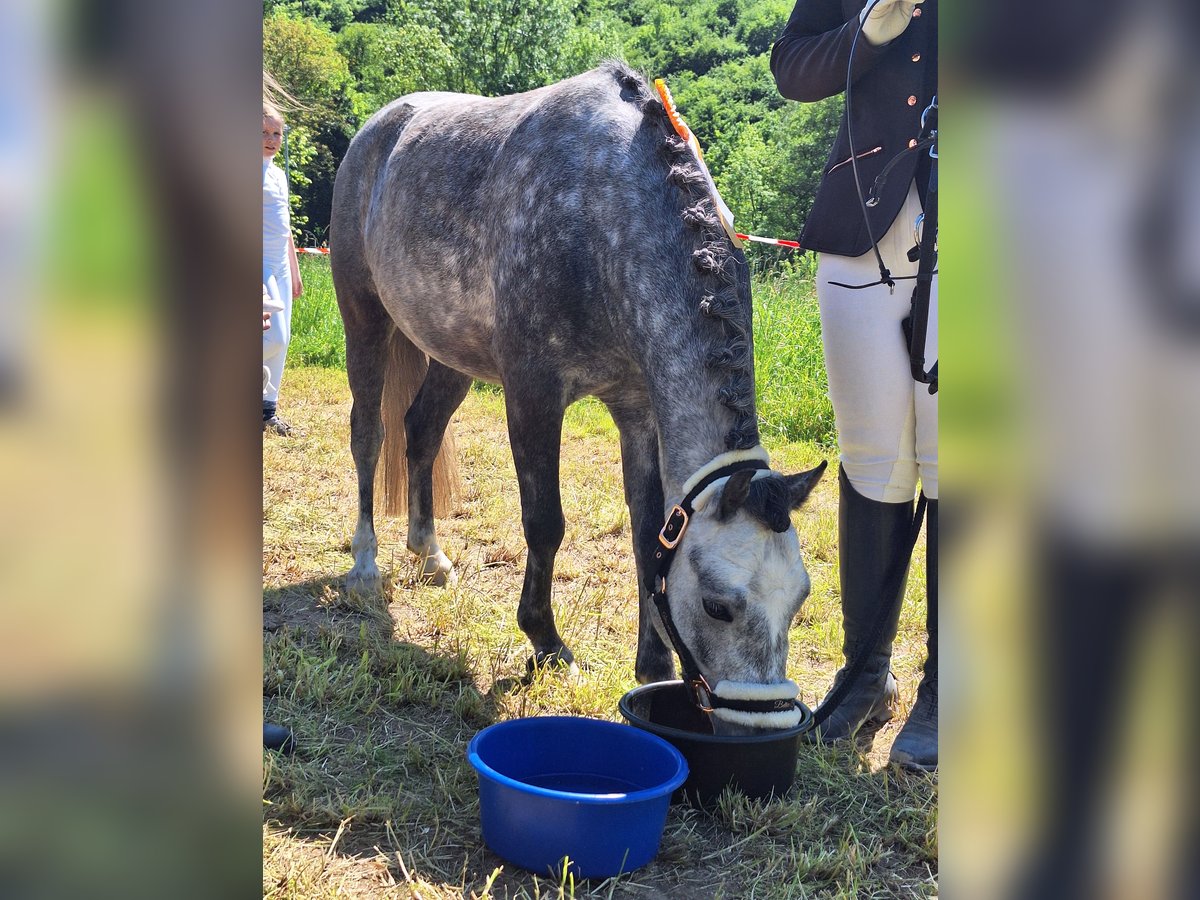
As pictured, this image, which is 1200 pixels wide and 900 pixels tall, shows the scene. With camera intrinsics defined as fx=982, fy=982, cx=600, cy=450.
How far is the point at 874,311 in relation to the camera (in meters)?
2.79

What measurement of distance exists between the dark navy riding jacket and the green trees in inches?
75.5

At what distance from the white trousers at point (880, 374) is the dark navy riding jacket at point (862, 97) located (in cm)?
7

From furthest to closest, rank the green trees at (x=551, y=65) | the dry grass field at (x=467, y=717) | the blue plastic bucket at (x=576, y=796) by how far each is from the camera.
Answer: the green trees at (x=551, y=65) → the dry grass field at (x=467, y=717) → the blue plastic bucket at (x=576, y=796)

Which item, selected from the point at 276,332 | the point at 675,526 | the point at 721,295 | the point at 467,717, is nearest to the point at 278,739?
the point at 467,717

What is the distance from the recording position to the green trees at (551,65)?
2233cm

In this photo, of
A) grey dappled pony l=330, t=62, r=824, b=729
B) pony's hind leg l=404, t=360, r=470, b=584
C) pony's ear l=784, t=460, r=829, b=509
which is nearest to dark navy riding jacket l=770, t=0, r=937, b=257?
grey dappled pony l=330, t=62, r=824, b=729

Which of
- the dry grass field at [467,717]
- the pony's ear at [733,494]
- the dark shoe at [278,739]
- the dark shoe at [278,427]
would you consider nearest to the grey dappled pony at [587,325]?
the pony's ear at [733,494]

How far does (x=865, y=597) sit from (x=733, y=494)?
930mm

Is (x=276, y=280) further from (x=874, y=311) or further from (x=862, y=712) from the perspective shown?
(x=862, y=712)

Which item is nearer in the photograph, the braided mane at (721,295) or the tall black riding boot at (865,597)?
the braided mane at (721,295)

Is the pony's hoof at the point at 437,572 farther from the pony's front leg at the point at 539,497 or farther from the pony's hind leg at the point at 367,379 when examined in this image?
the pony's front leg at the point at 539,497

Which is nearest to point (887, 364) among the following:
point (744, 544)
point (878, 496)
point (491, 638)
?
point (878, 496)

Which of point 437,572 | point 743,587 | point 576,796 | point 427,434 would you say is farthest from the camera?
point 427,434
